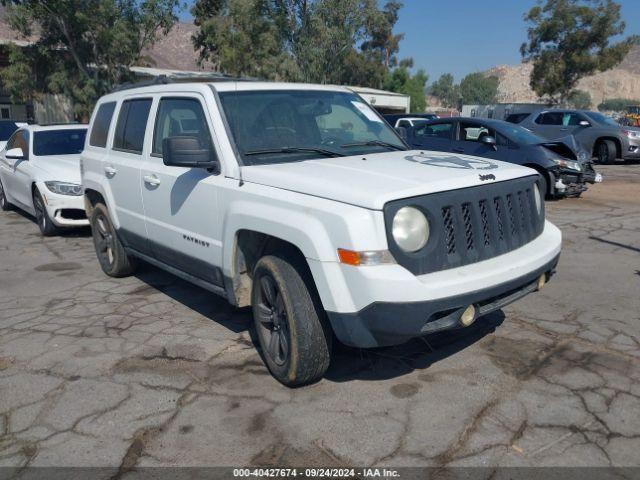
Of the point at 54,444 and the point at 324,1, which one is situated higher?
the point at 324,1

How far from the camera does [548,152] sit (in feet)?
34.3

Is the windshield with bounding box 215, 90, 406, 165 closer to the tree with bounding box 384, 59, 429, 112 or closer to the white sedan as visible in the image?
the white sedan

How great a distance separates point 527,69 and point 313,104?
20397 centimetres

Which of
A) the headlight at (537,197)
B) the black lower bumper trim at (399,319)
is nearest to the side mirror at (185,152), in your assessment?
the black lower bumper trim at (399,319)

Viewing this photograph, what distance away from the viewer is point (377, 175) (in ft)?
11.5

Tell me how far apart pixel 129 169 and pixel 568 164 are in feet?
26.8

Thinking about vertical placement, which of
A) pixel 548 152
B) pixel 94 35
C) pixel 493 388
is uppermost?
pixel 94 35

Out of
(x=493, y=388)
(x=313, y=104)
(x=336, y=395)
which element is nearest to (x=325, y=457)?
(x=336, y=395)

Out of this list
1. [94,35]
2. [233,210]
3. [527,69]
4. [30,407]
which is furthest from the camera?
[527,69]

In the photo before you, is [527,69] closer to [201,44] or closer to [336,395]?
[201,44]

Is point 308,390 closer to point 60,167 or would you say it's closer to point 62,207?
point 62,207

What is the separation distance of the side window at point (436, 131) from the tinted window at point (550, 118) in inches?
298

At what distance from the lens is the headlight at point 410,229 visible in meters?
3.16

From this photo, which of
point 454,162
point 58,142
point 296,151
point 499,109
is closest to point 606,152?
point 58,142
